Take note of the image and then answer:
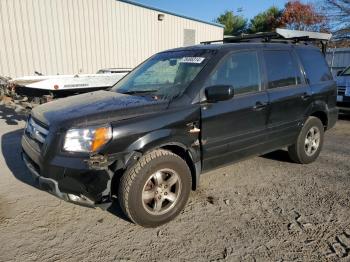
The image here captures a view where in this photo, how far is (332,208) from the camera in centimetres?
382

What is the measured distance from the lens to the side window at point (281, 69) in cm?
443

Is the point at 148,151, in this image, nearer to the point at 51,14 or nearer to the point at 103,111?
the point at 103,111

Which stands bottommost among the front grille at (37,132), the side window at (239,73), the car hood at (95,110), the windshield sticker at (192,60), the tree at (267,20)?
the front grille at (37,132)

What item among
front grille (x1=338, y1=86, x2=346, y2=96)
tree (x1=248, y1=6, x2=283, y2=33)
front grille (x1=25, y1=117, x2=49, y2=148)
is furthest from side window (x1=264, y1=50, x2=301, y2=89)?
tree (x1=248, y1=6, x2=283, y2=33)

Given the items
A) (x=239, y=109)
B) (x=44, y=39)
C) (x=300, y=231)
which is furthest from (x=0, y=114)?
(x=300, y=231)

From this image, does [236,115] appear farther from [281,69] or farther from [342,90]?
[342,90]

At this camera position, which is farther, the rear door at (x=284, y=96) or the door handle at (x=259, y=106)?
the rear door at (x=284, y=96)

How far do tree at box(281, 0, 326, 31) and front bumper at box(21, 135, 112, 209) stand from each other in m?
39.3

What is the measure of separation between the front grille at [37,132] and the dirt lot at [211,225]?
83cm

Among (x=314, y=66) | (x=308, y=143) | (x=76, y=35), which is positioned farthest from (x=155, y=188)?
(x=76, y=35)

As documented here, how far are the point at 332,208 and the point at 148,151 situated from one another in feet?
7.33

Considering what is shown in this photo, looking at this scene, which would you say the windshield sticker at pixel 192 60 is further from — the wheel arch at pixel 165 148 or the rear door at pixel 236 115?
the wheel arch at pixel 165 148

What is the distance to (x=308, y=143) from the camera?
5.29m

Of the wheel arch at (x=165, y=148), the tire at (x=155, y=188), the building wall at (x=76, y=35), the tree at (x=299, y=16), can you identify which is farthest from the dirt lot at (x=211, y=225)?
the tree at (x=299, y=16)
